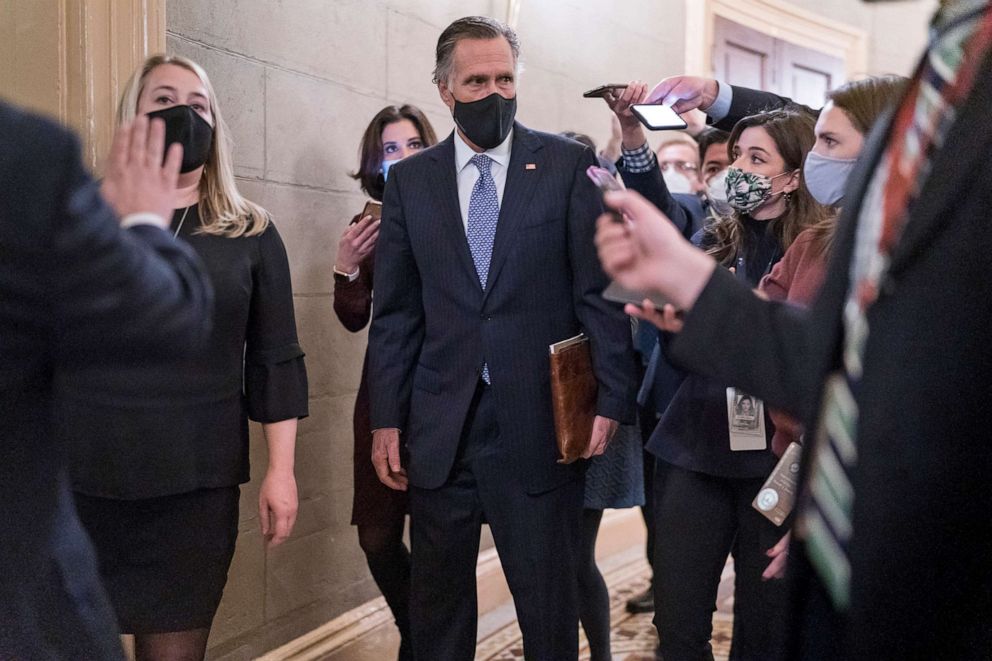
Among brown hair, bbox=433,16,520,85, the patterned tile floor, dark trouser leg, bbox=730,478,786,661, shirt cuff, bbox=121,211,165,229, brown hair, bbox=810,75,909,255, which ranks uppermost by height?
brown hair, bbox=433,16,520,85

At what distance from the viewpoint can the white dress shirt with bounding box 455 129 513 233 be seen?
2.25m

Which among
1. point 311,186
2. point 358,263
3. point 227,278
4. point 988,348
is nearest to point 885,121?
point 988,348

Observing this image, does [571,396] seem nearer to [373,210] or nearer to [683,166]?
[373,210]

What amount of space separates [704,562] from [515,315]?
64 cm

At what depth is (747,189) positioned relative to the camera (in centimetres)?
225

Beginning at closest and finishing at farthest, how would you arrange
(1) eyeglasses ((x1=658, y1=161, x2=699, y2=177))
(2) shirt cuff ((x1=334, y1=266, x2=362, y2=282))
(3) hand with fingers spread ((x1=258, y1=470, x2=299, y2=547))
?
(3) hand with fingers spread ((x1=258, y1=470, x2=299, y2=547)) → (2) shirt cuff ((x1=334, y1=266, x2=362, y2=282)) → (1) eyeglasses ((x1=658, y1=161, x2=699, y2=177))

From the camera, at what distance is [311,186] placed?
278 centimetres

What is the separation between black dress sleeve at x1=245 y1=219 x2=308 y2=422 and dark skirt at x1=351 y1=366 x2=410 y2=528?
537 millimetres

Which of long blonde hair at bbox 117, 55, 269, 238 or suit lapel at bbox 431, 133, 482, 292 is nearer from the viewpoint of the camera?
long blonde hair at bbox 117, 55, 269, 238

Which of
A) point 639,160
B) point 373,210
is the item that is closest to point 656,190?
point 639,160

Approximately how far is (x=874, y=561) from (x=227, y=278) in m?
1.32

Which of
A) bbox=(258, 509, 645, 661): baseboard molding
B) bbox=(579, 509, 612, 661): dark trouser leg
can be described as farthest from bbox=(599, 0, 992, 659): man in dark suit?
bbox=(258, 509, 645, 661): baseboard molding

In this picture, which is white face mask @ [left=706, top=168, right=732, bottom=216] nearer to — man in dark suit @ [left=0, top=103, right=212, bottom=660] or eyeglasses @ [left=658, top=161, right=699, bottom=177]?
eyeglasses @ [left=658, top=161, right=699, bottom=177]

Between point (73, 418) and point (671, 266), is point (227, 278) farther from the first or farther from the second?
point (671, 266)
